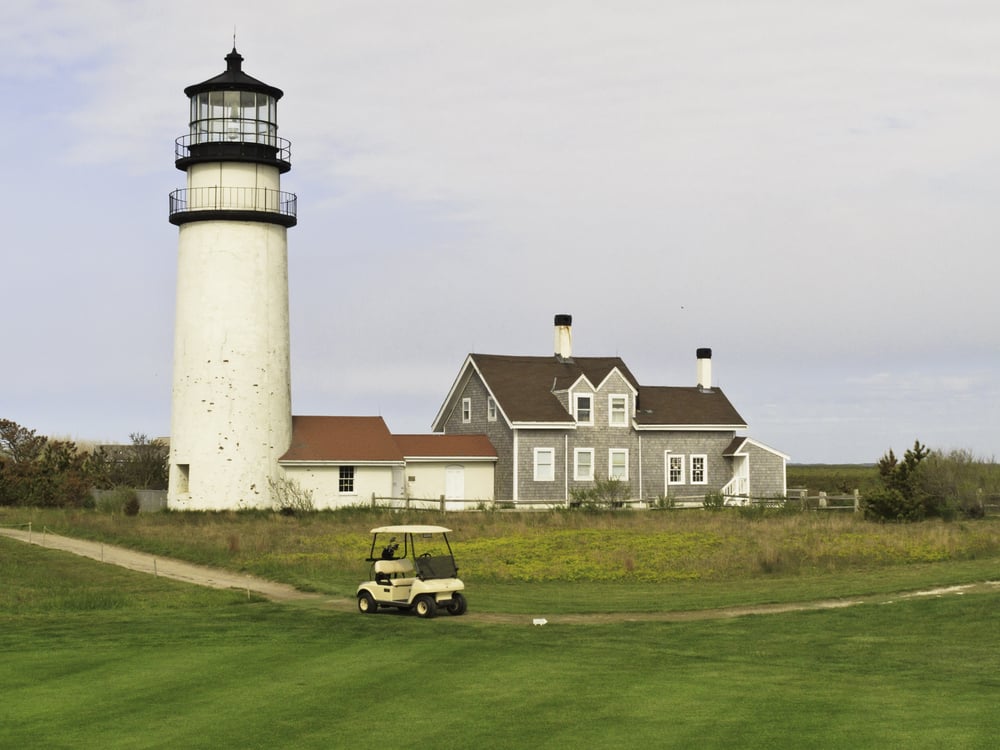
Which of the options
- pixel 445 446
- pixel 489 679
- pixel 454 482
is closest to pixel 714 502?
pixel 454 482

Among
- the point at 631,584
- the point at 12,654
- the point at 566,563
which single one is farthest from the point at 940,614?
the point at 12,654

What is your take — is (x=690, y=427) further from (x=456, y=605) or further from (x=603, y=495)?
(x=456, y=605)

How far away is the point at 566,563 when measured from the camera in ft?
101

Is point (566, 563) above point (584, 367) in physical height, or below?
below

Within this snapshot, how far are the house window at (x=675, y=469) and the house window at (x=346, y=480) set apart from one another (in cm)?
1408

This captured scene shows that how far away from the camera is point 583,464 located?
52.3m

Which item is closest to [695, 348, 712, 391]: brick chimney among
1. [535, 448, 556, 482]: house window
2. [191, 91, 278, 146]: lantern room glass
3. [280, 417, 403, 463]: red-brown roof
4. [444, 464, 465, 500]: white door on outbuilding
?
[535, 448, 556, 482]: house window

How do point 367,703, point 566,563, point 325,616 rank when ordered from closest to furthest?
1. point 367,703
2. point 325,616
3. point 566,563

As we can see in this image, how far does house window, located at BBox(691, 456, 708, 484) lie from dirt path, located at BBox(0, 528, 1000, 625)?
1047 inches

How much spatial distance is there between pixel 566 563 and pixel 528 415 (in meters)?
20.5

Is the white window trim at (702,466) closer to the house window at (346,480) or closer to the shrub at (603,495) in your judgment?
the shrub at (603,495)

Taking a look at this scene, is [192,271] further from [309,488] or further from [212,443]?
[309,488]

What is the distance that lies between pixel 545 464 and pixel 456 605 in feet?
96.0

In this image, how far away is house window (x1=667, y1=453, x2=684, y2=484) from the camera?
177 ft
